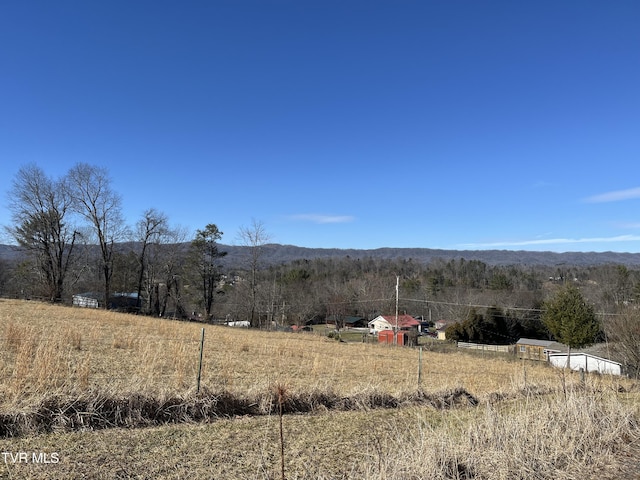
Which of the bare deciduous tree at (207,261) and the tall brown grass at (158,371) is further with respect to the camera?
the bare deciduous tree at (207,261)

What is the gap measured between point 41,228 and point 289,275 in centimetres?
4839

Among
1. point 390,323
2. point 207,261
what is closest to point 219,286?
point 207,261

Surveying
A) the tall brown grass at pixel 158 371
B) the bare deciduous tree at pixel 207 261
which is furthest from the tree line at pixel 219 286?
the tall brown grass at pixel 158 371

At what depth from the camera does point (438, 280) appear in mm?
91250

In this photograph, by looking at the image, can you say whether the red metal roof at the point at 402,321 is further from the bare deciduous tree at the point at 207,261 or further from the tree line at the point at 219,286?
the bare deciduous tree at the point at 207,261

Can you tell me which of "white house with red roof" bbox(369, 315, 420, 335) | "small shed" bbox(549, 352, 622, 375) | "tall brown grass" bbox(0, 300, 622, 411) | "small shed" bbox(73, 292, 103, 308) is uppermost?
"tall brown grass" bbox(0, 300, 622, 411)

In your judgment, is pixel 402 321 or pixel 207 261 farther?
pixel 402 321

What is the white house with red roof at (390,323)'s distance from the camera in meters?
72.1

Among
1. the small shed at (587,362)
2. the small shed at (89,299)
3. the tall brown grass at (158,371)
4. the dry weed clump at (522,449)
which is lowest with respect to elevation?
the small shed at (587,362)

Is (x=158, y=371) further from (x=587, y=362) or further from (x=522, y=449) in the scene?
(x=587, y=362)

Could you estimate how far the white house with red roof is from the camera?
72.1 m

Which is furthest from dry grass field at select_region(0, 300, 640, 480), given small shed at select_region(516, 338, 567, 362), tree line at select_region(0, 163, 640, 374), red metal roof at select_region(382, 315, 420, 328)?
red metal roof at select_region(382, 315, 420, 328)

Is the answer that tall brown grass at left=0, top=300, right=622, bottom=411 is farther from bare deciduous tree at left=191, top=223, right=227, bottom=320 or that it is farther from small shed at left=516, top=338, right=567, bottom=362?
small shed at left=516, top=338, right=567, bottom=362

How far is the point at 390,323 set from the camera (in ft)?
239
